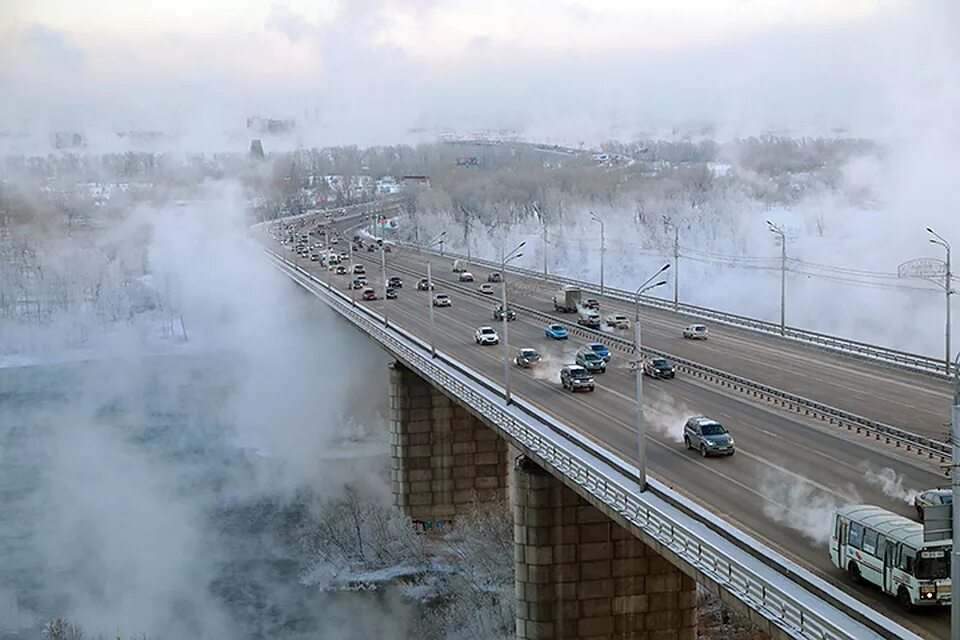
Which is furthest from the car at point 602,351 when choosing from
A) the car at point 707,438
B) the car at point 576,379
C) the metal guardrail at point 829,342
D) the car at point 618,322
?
the car at point 707,438

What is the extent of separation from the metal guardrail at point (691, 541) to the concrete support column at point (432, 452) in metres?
11.5

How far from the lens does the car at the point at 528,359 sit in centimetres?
3491

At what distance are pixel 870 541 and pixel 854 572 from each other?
2.13 ft

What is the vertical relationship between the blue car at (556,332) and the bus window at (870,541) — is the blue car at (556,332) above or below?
below

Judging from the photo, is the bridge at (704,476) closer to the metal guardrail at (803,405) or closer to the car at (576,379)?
the metal guardrail at (803,405)

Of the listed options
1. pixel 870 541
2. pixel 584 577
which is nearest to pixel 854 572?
pixel 870 541

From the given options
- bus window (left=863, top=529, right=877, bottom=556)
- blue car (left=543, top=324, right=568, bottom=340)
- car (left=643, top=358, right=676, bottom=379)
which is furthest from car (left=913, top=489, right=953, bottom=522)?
blue car (left=543, top=324, right=568, bottom=340)

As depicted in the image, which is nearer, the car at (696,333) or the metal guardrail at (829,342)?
the metal guardrail at (829,342)

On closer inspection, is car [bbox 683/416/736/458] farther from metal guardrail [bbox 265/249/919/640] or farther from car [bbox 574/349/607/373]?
car [bbox 574/349/607/373]

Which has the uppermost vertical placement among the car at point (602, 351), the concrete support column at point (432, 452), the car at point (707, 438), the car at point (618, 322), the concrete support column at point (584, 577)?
the car at point (707, 438)

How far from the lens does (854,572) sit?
49.7 feet

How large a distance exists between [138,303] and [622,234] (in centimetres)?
4334

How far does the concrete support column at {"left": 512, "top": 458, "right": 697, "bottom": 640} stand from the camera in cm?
2378

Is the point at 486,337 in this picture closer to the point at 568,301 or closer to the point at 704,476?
the point at 568,301
